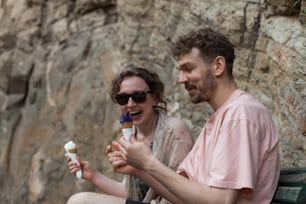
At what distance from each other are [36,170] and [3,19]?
209 centimetres

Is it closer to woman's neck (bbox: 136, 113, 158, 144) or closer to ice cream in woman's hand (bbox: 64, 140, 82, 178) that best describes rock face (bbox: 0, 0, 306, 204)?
woman's neck (bbox: 136, 113, 158, 144)

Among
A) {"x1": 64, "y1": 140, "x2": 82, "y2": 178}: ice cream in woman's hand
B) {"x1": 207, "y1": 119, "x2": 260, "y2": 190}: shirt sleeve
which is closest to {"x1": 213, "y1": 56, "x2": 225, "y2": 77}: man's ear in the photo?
{"x1": 207, "y1": 119, "x2": 260, "y2": 190}: shirt sleeve

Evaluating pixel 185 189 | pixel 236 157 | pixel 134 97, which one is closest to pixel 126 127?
pixel 134 97

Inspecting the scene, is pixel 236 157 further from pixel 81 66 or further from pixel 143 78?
pixel 81 66

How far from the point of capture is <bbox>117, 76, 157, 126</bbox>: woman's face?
3365 millimetres

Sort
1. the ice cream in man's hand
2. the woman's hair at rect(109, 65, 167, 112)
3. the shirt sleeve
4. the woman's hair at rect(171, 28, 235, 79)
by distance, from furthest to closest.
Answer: the woman's hair at rect(109, 65, 167, 112)
the ice cream in man's hand
the woman's hair at rect(171, 28, 235, 79)
the shirt sleeve

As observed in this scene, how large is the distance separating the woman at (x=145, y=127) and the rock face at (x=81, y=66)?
1.09 meters

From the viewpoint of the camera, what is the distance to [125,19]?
22.3 ft

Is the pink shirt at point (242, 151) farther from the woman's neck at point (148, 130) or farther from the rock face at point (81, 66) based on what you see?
the rock face at point (81, 66)

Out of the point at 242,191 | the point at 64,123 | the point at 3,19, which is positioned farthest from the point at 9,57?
the point at 242,191

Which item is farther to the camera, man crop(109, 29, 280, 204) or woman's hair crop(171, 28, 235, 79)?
woman's hair crop(171, 28, 235, 79)

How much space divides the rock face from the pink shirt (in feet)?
5.77

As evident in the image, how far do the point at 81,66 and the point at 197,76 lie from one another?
4997mm

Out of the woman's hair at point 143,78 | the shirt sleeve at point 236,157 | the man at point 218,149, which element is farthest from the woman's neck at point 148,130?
the shirt sleeve at point 236,157
